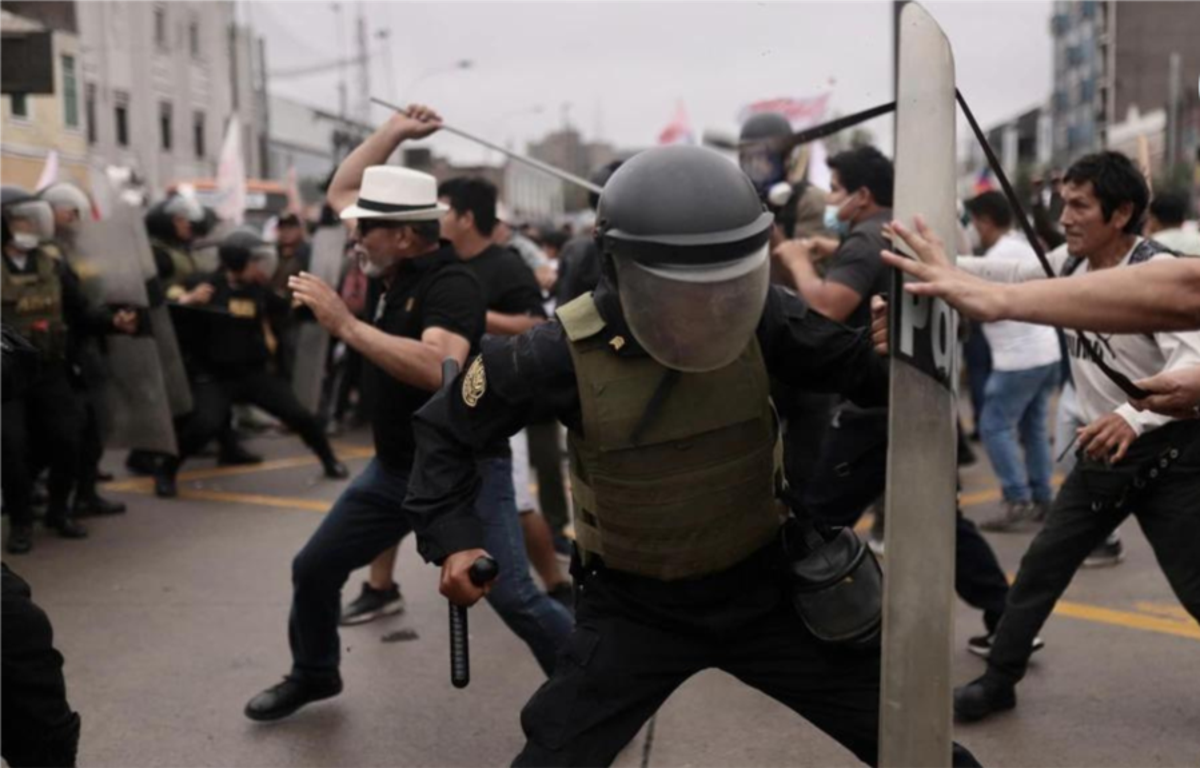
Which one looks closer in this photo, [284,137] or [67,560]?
[67,560]

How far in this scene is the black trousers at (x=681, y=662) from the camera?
2.65 m

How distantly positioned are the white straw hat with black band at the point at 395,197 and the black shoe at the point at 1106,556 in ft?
12.7

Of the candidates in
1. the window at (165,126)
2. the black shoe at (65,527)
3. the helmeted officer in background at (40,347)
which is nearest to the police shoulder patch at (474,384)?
the helmeted officer in background at (40,347)

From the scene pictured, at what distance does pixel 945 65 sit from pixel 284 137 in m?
48.0

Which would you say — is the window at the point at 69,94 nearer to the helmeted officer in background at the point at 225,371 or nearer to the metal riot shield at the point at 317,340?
the metal riot shield at the point at 317,340

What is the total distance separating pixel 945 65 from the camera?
2303mm

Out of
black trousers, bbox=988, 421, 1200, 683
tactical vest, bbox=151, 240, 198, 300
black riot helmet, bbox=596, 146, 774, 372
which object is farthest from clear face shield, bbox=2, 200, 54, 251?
black riot helmet, bbox=596, 146, 774, 372

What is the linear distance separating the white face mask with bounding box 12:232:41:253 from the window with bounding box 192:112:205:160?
5.47 m

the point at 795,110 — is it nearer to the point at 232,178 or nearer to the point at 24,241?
the point at 24,241

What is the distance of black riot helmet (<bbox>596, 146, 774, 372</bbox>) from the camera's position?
238 centimetres

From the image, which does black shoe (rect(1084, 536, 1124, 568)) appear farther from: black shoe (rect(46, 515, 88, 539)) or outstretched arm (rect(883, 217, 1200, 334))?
black shoe (rect(46, 515, 88, 539))

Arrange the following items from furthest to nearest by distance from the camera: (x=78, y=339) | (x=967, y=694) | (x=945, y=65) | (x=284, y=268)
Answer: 1. (x=284, y=268)
2. (x=78, y=339)
3. (x=967, y=694)
4. (x=945, y=65)

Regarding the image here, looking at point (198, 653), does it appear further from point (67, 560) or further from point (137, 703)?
point (67, 560)

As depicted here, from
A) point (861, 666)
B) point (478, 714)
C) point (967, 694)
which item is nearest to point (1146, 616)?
point (967, 694)
